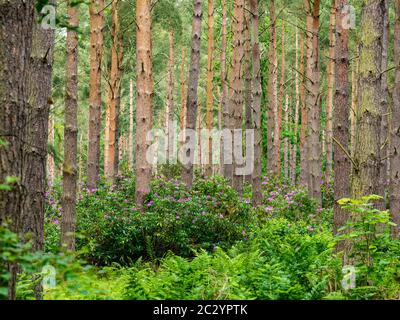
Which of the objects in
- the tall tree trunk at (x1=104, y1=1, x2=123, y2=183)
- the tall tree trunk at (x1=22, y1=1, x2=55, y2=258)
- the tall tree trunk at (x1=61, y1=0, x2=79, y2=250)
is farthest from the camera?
the tall tree trunk at (x1=104, y1=1, x2=123, y2=183)

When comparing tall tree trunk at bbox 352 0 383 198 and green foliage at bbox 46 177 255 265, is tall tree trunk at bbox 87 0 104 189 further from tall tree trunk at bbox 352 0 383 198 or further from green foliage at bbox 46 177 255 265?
tall tree trunk at bbox 352 0 383 198

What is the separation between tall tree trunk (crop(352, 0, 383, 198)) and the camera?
707cm

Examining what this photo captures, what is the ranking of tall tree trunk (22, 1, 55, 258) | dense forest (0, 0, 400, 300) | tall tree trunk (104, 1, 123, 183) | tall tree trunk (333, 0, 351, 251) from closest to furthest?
dense forest (0, 0, 400, 300) → tall tree trunk (22, 1, 55, 258) → tall tree trunk (333, 0, 351, 251) → tall tree trunk (104, 1, 123, 183)

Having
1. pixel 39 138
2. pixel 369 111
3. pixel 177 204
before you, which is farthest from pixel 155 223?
pixel 369 111

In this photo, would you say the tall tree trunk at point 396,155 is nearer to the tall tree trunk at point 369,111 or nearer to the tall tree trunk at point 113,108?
the tall tree trunk at point 369,111

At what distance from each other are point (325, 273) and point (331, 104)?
19.5 metres

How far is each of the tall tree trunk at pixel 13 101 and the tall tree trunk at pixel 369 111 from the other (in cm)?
438

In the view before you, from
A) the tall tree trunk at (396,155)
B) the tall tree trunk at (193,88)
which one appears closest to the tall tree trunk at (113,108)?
the tall tree trunk at (193,88)

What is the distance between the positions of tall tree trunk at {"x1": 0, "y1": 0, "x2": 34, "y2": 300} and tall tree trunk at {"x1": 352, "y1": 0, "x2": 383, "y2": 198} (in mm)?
4379

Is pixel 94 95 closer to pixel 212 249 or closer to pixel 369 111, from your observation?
pixel 212 249

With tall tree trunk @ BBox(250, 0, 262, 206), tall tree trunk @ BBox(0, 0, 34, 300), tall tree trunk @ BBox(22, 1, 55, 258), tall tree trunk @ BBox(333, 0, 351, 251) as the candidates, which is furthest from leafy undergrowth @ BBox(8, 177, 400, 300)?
tall tree trunk @ BBox(333, 0, 351, 251)

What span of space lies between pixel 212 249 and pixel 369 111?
481cm

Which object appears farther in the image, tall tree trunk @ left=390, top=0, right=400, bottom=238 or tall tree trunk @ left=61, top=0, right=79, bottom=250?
tall tree trunk @ left=390, top=0, right=400, bottom=238
